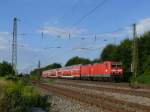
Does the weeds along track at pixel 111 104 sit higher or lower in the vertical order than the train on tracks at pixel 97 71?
lower

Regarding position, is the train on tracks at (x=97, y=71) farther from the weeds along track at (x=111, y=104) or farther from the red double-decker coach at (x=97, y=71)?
the weeds along track at (x=111, y=104)

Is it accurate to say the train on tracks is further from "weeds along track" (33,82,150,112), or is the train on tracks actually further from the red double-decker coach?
"weeds along track" (33,82,150,112)

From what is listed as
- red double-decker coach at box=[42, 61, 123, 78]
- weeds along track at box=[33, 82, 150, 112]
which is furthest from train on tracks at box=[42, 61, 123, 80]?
weeds along track at box=[33, 82, 150, 112]

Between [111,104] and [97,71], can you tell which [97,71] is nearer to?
[97,71]

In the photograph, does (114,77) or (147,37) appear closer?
(114,77)


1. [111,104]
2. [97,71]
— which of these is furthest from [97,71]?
[111,104]

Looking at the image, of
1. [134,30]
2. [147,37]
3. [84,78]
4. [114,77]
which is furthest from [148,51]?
[134,30]

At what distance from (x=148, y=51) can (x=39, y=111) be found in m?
63.7

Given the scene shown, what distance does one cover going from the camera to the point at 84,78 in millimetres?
78562

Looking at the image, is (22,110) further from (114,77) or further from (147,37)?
(147,37)

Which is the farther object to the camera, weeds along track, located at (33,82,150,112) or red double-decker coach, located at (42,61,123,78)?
red double-decker coach, located at (42,61,123,78)

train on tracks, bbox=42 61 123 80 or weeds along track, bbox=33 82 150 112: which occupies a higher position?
train on tracks, bbox=42 61 123 80

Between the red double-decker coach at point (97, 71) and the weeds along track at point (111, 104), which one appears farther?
the red double-decker coach at point (97, 71)

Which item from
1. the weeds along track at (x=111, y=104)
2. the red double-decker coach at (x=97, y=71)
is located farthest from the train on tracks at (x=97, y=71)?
the weeds along track at (x=111, y=104)
